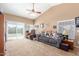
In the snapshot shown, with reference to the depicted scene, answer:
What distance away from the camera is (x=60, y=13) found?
21.1ft

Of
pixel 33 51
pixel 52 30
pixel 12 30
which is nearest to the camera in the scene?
pixel 33 51

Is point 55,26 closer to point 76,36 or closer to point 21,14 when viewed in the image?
point 76,36

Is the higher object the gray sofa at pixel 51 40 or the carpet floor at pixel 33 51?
the gray sofa at pixel 51 40

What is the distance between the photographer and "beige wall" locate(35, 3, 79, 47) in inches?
213

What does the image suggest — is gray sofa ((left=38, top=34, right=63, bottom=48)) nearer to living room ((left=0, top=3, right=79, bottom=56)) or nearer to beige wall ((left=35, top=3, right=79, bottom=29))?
living room ((left=0, top=3, right=79, bottom=56))

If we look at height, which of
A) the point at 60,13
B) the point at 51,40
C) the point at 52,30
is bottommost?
the point at 51,40

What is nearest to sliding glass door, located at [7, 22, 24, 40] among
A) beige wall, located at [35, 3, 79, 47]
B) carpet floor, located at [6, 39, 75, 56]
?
carpet floor, located at [6, 39, 75, 56]

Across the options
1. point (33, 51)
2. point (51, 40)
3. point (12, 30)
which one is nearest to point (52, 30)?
point (51, 40)

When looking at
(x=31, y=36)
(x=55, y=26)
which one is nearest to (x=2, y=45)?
(x=55, y=26)

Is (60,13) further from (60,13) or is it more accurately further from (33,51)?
(33,51)

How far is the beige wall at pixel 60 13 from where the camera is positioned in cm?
542

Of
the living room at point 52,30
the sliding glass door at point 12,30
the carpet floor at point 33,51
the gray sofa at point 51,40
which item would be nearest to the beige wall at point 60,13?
the living room at point 52,30

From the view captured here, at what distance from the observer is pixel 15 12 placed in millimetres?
5387

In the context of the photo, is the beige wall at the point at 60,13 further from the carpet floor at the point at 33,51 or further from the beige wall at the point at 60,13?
the carpet floor at the point at 33,51
